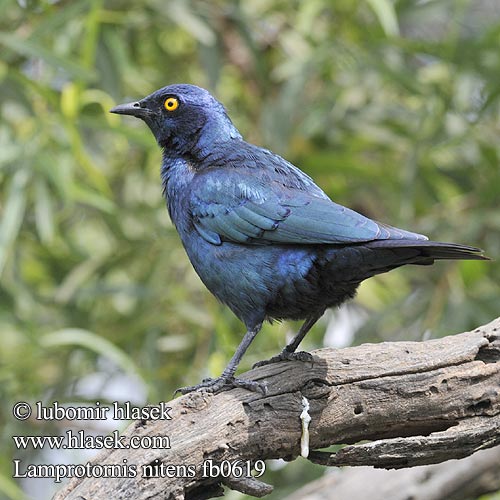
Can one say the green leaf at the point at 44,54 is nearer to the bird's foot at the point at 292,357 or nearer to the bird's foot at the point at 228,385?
the bird's foot at the point at 292,357

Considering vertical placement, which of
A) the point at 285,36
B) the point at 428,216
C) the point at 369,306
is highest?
the point at 285,36

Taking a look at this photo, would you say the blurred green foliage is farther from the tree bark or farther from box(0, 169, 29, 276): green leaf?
the tree bark

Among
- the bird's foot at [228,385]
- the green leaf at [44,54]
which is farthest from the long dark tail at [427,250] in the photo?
the green leaf at [44,54]

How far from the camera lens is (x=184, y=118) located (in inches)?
201

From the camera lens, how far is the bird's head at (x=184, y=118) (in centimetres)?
505

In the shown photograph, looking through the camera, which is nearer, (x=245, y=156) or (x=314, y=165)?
(x=245, y=156)

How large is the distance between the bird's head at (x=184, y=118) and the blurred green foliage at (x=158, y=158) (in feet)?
3.46

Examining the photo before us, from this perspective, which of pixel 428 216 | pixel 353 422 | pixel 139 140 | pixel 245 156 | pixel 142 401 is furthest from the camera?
pixel 428 216

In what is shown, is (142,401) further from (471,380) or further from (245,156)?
(471,380)

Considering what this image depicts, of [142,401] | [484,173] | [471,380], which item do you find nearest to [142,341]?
[142,401]

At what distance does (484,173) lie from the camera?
753 centimetres

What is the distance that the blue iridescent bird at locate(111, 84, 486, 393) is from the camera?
13.7 ft

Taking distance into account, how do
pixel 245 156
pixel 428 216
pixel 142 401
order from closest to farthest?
pixel 245 156
pixel 142 401
pixel 428 216

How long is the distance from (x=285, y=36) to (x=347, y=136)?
34.8 inches
